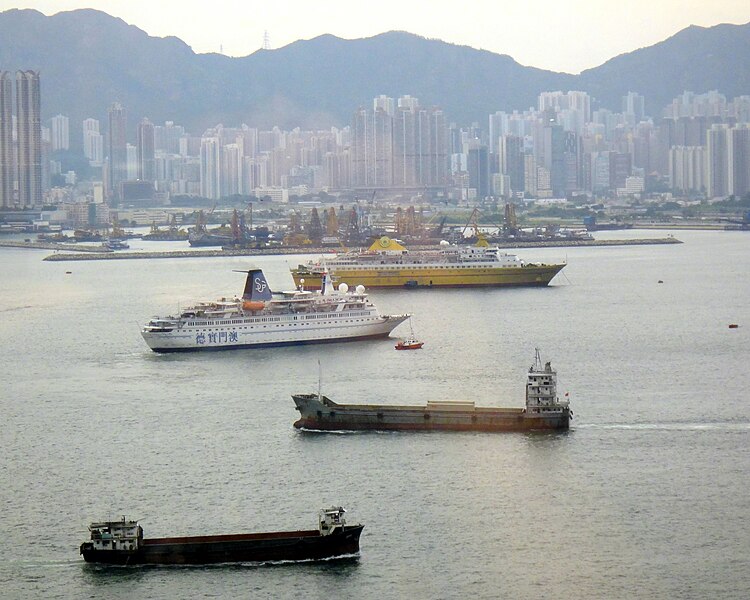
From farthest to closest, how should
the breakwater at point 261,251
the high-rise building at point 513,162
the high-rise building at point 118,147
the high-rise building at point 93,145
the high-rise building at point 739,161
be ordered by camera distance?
the high-rise building at point 93,145, the high-rise building at point 118,147, the high-rise building at point 513,162, the high-rise building at point 739,161, the breakwater at point 261,251

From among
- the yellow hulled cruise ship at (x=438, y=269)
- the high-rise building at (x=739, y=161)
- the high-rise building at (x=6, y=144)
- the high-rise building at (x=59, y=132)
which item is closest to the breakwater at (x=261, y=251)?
the yellow hulled cruise ship at (x=438, y=269)

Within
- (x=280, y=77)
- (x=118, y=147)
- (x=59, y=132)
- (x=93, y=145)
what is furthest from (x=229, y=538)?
(x=280, y=77)

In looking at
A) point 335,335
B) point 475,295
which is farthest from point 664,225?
point 335,335

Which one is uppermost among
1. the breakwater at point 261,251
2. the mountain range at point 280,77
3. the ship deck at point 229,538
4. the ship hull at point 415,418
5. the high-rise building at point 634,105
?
the mountain range at point 280,77

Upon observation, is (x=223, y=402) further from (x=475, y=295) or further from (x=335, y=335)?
(x=475, y=295)

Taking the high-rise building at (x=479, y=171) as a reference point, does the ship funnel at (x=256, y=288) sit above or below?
below

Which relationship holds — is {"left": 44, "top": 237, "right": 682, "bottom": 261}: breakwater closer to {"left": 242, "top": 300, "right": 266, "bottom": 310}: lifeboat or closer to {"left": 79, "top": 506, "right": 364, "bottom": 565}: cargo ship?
{"left": 242, "top": 300, "right": 266, "bottom": 310}: lifeboat

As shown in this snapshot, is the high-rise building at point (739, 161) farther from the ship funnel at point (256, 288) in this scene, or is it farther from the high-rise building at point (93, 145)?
the ship funnel at point (256, 288)
